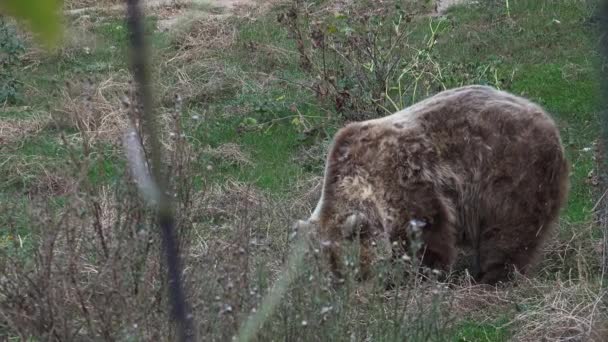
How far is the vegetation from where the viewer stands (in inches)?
161

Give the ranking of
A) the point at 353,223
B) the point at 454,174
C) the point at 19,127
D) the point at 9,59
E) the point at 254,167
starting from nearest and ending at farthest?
the point at 353,223 → the point at 454,174 → the point at 254,167 → the point at 19,127 → the point at 9,59

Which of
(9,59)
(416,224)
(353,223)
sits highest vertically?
(416,224)

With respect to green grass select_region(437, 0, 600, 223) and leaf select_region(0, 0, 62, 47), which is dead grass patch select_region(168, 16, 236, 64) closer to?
green grass select_region(437, 0, 600, 223)

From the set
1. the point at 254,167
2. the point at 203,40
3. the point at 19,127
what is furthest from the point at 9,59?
the point at 254,167

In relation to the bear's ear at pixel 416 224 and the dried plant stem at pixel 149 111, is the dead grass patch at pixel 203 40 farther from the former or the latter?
the dried plant stem at pixel 149 111

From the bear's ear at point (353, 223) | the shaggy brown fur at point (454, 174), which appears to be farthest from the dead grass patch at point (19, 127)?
the bear's ear at point (353, 223)

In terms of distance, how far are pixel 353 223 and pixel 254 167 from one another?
370 centimetres

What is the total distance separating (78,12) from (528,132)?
10070 millimetres

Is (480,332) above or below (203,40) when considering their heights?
above

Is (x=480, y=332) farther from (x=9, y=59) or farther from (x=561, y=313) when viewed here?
(x=9, y=59)

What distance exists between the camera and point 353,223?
19.2 feet

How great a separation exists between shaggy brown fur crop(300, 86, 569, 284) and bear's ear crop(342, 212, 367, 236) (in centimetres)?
6

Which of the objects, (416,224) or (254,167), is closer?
(416,224)

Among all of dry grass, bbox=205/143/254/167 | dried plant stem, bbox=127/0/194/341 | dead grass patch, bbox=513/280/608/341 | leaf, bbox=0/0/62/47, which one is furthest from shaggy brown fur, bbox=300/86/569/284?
leaf, bbox=0/0/62/47
